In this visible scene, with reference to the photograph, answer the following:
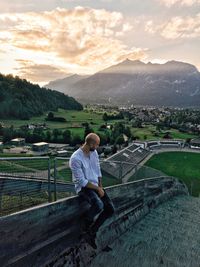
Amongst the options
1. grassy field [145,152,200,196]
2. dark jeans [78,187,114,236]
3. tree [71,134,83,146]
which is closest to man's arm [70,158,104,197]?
dark jeans [78,187,114,236]

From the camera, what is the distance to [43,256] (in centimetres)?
438

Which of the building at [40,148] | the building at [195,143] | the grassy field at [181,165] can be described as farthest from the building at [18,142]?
the building at [195,143]

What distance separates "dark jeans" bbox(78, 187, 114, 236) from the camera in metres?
4.93

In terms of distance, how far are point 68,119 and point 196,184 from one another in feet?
212

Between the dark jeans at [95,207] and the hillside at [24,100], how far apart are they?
8988 cm

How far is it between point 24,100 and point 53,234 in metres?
105

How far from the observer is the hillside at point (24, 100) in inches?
3686

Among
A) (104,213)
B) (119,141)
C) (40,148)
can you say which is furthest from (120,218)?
(119,141)

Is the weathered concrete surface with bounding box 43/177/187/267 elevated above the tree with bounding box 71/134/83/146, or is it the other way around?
the weathered concrete surface with bounding box 43/177/187/267

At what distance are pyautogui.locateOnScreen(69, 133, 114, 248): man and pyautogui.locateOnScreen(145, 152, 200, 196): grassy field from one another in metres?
30.4

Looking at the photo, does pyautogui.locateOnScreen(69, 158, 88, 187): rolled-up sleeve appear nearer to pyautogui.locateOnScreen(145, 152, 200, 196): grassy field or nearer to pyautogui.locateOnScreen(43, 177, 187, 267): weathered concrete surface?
pyautogui.locateOnScreen(43, 177, 187, 267): weathered concrete surface

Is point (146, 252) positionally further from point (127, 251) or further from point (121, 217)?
point (121, 217)

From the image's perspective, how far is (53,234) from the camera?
4684 mm

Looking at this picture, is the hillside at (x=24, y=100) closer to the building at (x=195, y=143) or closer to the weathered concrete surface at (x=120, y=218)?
the building at (x=195, y=143)
